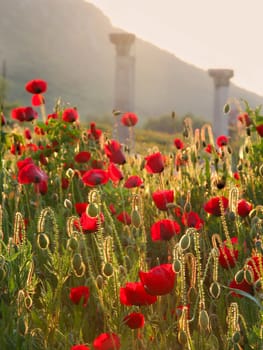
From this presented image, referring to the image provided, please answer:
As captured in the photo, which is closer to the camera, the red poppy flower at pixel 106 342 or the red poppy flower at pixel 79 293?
the red poppy flower at pixel 106 342

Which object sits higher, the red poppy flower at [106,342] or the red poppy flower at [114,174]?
the red poppy flower at [114,174]

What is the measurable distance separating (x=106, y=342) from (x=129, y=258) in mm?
929

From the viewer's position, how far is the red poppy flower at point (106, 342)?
5.58 ft

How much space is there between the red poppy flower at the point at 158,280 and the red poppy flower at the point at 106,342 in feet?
0.50

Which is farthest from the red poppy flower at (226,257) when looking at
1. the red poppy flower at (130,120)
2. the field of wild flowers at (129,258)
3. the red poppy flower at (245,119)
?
the red poppy flower at (130,120)

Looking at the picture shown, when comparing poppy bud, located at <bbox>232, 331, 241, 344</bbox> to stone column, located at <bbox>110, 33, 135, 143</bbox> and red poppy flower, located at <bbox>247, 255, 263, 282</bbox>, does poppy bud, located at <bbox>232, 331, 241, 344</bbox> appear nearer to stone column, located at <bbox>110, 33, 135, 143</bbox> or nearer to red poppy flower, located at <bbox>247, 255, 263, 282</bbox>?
red poppy flower, located at <bbox>247, 255, 263, 282</bbox>

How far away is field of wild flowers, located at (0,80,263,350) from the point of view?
1880 mm

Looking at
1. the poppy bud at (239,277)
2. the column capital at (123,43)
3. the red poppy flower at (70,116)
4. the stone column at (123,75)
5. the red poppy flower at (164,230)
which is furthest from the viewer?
the column capital at (123,43)

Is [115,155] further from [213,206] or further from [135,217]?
[135,217]

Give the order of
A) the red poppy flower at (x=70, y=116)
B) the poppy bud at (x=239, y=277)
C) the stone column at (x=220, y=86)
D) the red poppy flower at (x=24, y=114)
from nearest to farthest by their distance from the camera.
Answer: the poppy bud at (x=239, y=277), the red poppy flower at (x=70, y=116), the red poppy flower at (x=24, y=114), the stone column at (x=220, y=86)

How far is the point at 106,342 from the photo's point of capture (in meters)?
1.72

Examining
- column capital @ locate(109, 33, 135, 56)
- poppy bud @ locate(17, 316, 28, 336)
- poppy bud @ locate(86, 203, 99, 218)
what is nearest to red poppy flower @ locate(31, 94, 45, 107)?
poppy bud @ locate(86, 203, 99, 218)

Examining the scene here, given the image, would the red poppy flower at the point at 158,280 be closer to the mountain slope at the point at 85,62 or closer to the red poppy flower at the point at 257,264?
the red poppy flower at the point at 257,264

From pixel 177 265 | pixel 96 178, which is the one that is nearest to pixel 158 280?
pixel 177 265
